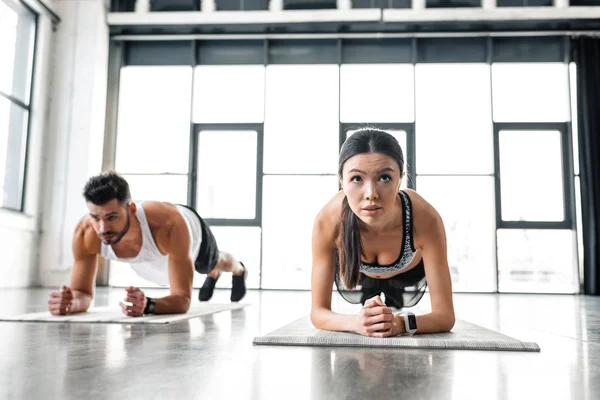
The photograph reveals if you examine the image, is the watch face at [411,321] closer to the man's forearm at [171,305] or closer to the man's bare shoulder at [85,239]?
the man's forearm at [171,305]

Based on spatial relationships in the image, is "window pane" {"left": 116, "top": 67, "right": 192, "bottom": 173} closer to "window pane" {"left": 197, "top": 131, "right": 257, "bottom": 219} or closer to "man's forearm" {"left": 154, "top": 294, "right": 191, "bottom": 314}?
"window pane" {"left": 197, "top": 131, "right": 257, "bottom": 219}

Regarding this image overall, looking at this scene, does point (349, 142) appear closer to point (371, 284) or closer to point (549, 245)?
point (371, 284)

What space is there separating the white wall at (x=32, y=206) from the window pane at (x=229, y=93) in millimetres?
1636

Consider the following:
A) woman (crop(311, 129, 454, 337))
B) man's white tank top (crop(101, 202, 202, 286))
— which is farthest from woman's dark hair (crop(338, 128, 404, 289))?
man's white tank top (crop(101, 202, 202, 286))

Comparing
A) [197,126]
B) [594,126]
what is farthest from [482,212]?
[197,126]

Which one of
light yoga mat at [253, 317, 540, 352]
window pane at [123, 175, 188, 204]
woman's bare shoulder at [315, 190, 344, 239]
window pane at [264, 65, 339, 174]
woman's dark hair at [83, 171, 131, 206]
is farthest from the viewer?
window pane at [123, 175, 188, 204]

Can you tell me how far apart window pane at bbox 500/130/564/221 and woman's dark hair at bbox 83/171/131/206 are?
4.88 m

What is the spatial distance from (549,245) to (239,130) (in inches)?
144

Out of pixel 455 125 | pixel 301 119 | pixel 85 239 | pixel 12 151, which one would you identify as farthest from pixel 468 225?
pixel 12 151

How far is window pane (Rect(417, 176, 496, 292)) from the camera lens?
6.07m

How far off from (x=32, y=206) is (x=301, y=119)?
9.96ft

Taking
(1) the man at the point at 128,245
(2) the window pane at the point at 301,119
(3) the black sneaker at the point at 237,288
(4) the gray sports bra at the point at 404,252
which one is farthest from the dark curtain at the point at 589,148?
(1) the man at the point at 128,245

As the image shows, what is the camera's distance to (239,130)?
21.2ft

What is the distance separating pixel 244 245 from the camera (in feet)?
20.6
